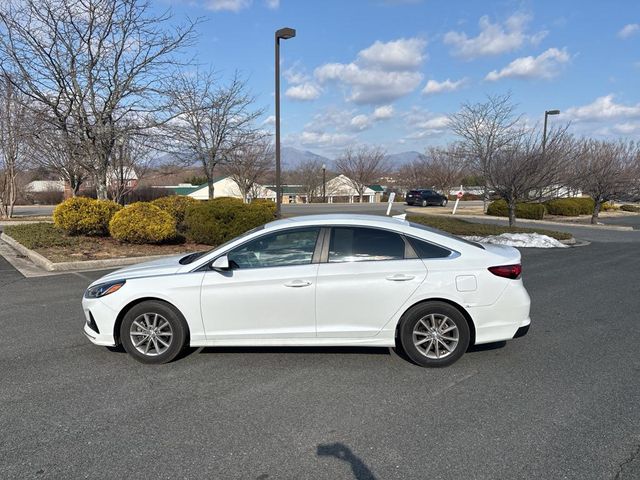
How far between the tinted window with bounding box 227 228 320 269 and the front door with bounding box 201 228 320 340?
1 cm

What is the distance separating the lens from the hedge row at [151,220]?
11023mm

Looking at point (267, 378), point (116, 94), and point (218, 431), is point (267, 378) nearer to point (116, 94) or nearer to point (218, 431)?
point (218, 431)

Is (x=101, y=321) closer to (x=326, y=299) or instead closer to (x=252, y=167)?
(x=326, y=299)

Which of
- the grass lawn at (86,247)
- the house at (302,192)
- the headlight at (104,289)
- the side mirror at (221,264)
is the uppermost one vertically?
the house at (302,192)

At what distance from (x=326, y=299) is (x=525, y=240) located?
1208cm

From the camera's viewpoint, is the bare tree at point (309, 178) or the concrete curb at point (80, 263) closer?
the concrete curb at point (80, 263)

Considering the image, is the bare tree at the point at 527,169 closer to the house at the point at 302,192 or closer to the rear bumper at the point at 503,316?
the rear bumper at the point at 503,316

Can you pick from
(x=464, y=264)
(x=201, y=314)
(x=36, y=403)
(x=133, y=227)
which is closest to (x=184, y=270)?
(x=201, y=314)

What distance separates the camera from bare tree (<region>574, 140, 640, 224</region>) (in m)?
21.6

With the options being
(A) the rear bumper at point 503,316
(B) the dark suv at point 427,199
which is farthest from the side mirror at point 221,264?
(B) the dark suv at point 427,199

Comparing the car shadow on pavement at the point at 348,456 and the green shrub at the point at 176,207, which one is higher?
the green shrub at the point at 176,207

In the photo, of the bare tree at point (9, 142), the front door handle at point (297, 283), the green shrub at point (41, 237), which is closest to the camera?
the front door handle at point (297, 283)

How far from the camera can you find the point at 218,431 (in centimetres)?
308

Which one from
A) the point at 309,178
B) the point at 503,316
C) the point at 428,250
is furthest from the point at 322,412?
the point at 309,178
